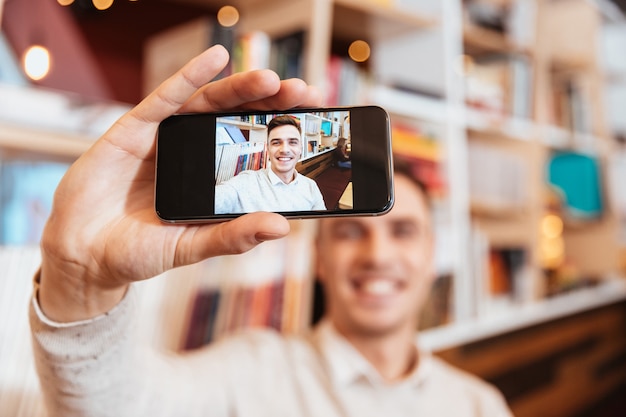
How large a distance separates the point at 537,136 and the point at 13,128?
1.88 meters

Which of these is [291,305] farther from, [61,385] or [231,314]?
[61,385]

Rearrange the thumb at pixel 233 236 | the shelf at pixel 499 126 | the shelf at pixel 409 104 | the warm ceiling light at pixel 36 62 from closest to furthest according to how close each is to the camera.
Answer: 1. the thumb at pixel 233 236
2. the warm ceiling light at pixel 36 62
3. the shelf at pixel 409 104
4. the shelf at pixel 499 126

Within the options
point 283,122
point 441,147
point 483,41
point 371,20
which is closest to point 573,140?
point 483,41

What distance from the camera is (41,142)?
2.85 feet

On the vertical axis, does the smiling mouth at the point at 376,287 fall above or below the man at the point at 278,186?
below

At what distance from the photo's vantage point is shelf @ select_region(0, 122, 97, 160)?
85 cm

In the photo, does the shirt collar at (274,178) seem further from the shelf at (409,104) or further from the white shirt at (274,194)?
the shelf at (409,104)

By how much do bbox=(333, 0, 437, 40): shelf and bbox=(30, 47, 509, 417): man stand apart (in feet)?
1.93

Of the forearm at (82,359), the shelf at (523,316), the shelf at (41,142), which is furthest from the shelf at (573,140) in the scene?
the forearm at (82,359)

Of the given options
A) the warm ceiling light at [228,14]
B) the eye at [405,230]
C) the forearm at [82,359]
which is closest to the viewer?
the forearm at [82,359]

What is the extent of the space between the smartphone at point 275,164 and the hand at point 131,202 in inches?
0.8

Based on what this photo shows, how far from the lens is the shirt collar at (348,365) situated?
0.99 metres

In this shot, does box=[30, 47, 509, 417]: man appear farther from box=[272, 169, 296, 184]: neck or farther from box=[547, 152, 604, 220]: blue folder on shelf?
box=[547, 152, 604, 220]: blue folder on shelf

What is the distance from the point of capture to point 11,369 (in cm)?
69
